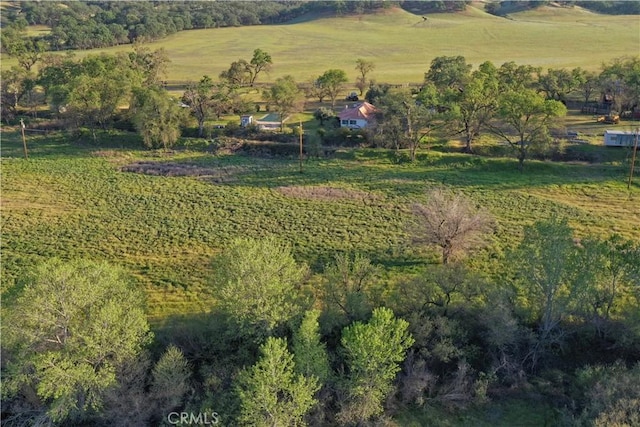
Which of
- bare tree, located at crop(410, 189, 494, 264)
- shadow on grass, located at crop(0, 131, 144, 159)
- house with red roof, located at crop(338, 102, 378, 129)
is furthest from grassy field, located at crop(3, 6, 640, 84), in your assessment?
bare tree, located at crop(410, 189, 494, 264)

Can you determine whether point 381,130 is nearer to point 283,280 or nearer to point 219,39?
point 283,280

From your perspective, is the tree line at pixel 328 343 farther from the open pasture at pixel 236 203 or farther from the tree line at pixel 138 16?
the tree line at pixel 138 16

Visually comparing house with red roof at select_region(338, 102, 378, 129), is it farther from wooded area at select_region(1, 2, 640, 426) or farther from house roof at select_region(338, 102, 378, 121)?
wooded area at select_region(1, 2, 640, 426)

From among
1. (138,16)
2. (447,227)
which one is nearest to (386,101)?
(447,227)

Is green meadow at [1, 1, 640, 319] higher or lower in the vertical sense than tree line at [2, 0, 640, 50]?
lower

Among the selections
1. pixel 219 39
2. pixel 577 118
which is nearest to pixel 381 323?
pixel 577 118

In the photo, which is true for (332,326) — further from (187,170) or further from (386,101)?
(386,101)
